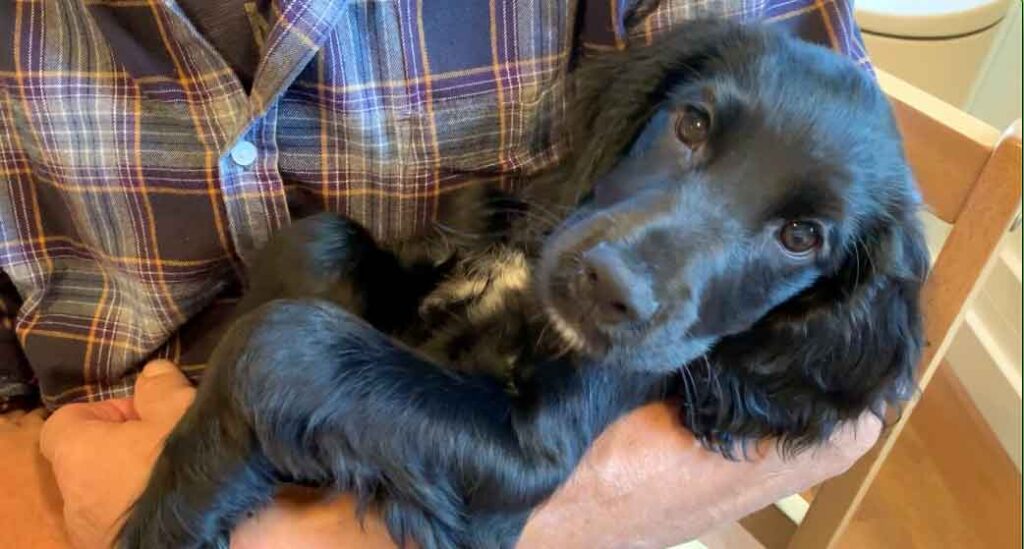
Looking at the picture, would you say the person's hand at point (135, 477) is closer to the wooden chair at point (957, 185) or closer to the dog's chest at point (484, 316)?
the dog's chest at point (484, 316)

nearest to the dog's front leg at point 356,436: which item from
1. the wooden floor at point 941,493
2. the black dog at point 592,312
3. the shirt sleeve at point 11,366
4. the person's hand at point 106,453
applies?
the black dog at point 592,312

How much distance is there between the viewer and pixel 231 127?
99 cm

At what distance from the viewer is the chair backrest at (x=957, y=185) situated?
3.13 feet

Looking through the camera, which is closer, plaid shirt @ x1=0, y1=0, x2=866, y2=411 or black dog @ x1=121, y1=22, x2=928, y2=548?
black dog @ x1=121, y1=22, x2=928, y2=548

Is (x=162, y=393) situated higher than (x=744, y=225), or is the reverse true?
(x=744, y=225)

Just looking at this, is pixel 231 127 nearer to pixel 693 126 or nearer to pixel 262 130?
pixel 262 130

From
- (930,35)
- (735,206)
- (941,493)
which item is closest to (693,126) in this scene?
(735,206)

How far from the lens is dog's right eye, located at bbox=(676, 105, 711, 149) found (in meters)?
0.91

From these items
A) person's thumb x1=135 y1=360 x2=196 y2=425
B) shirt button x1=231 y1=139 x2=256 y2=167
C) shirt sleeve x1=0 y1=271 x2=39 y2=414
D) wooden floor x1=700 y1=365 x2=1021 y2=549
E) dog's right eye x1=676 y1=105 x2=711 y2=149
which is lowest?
wooden floor x1=700 y1=365 x2=1021 y2=549

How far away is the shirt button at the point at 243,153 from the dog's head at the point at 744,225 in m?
0.32

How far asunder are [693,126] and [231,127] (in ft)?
1.48

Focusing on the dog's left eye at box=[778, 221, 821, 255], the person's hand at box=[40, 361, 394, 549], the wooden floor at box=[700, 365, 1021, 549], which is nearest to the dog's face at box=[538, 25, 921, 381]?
the dog's left eye at box=[778, 221, 821, 255]

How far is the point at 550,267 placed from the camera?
840 mm

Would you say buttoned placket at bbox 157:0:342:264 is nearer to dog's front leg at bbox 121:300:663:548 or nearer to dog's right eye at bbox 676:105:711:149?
dog's front leg at bbox 121:300:663:548
